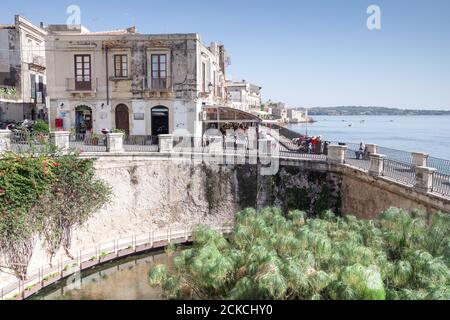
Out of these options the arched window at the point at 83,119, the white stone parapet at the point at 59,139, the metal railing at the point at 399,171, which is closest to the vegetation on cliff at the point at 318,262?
the metal railing at the point at 399,171

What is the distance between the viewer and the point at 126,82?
81.6 feet

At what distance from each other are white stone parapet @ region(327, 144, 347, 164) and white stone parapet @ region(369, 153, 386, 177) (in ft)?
7.82

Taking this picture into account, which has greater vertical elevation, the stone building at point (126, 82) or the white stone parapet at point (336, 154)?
the stone building at point (126, 82)

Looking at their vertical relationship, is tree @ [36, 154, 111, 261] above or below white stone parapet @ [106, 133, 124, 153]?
below

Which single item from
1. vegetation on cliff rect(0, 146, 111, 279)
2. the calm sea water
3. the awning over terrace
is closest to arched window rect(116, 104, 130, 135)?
the awning over terrace

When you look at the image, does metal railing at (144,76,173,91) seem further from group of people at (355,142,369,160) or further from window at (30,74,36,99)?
window at (30,74,36,99)

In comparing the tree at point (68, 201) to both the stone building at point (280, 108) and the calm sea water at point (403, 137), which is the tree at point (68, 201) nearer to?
the calm sea water at point (403, 137)

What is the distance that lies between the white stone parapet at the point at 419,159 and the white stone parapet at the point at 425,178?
0.73 m

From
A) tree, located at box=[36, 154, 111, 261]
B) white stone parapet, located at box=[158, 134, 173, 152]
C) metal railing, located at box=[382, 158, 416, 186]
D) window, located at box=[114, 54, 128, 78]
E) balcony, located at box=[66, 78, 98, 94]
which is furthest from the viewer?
balcony, located at box=[66, 78, 98, 94]

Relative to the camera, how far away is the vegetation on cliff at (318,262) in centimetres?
745

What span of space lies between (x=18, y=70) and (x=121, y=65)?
13.0 meters

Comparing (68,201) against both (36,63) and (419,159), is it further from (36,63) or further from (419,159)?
(36,63)

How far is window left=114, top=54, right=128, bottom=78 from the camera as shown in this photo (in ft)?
81.3

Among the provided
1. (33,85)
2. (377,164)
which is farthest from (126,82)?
(377,164)
